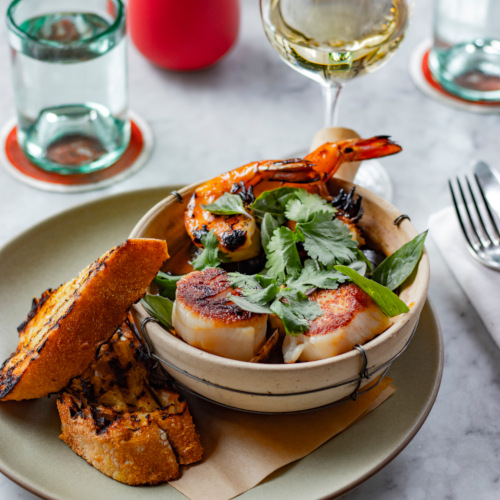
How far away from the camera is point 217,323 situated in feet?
3.62

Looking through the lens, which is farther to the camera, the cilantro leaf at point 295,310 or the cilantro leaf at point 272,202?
the cilantro leaf at point 272,202

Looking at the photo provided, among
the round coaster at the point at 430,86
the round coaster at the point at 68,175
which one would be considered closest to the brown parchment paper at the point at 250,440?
the round coaster at the point at 68,175

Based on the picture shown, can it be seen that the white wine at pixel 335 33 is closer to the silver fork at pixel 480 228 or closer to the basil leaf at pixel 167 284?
the silver fork at pixel 480 228

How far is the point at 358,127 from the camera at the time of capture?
83.4 inches

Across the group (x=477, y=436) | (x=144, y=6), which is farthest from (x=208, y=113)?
(x=477, y=436)

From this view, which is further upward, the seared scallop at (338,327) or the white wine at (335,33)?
the white wine at (335,33)

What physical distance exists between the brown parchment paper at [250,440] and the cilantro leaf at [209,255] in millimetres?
232

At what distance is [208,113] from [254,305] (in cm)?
115

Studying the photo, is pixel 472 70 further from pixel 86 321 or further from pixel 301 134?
pixel 86 321

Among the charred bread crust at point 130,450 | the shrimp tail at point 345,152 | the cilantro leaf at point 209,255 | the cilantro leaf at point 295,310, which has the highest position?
the shrimp tail at point 345,152

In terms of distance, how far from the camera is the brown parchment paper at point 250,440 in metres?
1.12

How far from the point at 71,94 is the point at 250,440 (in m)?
1.18

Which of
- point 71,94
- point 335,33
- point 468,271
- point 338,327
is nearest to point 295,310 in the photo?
point 338,327

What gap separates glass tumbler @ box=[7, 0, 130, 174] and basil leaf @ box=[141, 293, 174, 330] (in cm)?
83
